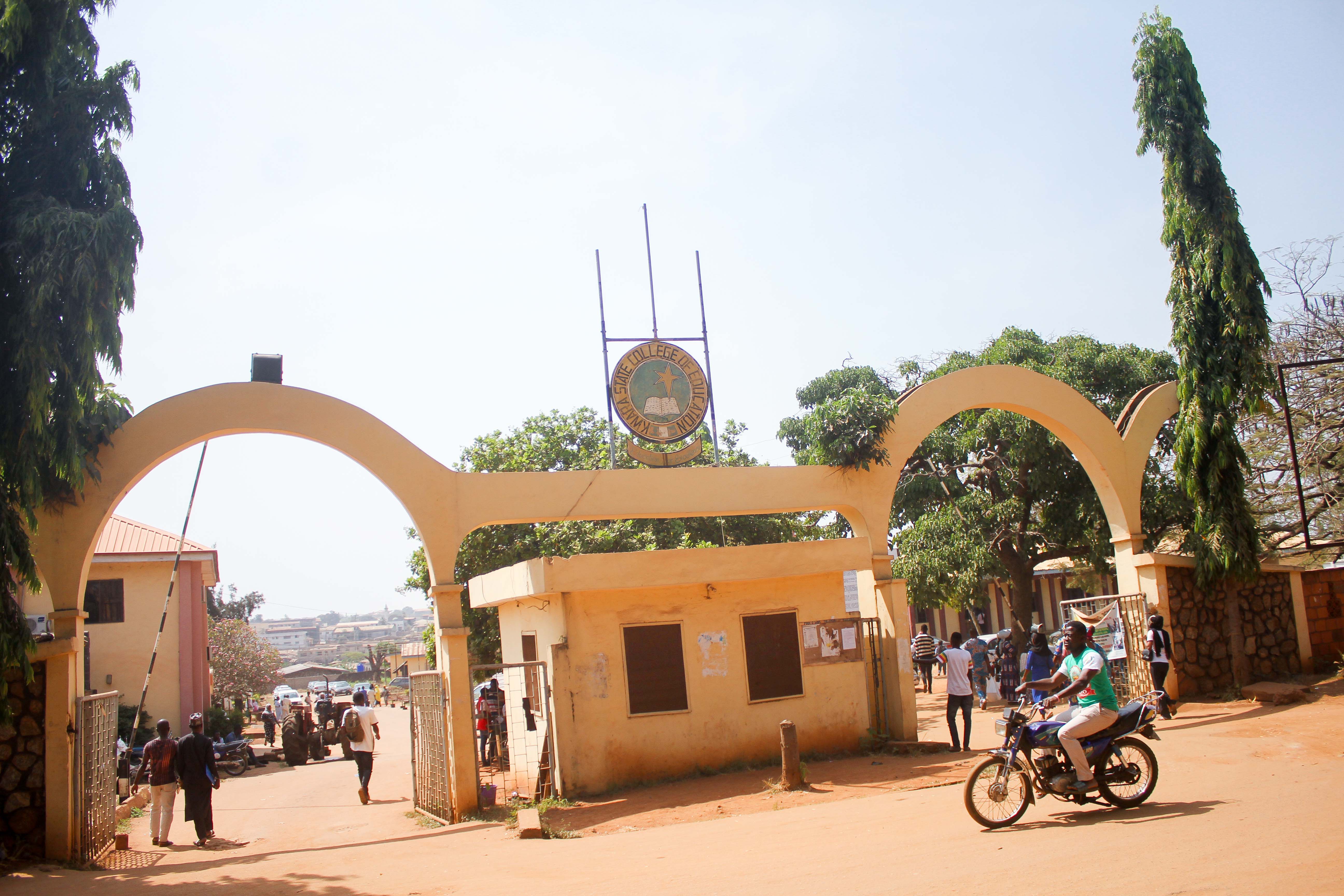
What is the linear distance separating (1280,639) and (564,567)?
40.1 ft

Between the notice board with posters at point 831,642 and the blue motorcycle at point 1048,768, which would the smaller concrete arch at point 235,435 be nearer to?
the notice board with posters at point 831,642

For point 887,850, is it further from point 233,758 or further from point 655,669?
point 233,758

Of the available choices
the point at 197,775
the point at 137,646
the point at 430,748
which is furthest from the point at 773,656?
the point at 137,646

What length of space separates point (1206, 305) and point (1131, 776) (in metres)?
9.98

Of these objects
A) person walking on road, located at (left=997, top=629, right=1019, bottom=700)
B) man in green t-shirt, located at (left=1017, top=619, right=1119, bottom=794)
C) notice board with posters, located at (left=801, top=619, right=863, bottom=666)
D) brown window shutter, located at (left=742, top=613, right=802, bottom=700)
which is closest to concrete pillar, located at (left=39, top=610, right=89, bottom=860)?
brown window shutter, located at (left=742, top=613, right=802, bottom=700)

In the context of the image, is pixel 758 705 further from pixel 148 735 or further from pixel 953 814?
pixel 148 735

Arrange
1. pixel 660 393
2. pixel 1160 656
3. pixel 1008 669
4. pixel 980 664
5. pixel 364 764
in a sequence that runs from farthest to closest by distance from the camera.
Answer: pixel 980 664, pixel 1008 669, pixel 1160 656, pixel 364 764, pixel 660 393

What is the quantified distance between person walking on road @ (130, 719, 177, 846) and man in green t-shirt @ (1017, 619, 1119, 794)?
944cm

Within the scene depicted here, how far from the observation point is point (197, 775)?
36.0 ft

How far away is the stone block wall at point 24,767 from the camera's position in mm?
9305

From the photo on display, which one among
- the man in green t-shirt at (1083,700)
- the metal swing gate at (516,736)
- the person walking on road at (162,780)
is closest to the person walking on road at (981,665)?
the metal swing gate at (516,736)

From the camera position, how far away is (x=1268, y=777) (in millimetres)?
8477

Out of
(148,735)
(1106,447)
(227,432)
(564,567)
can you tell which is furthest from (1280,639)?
(148,735)

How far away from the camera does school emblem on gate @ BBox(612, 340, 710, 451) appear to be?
12.9 meters
